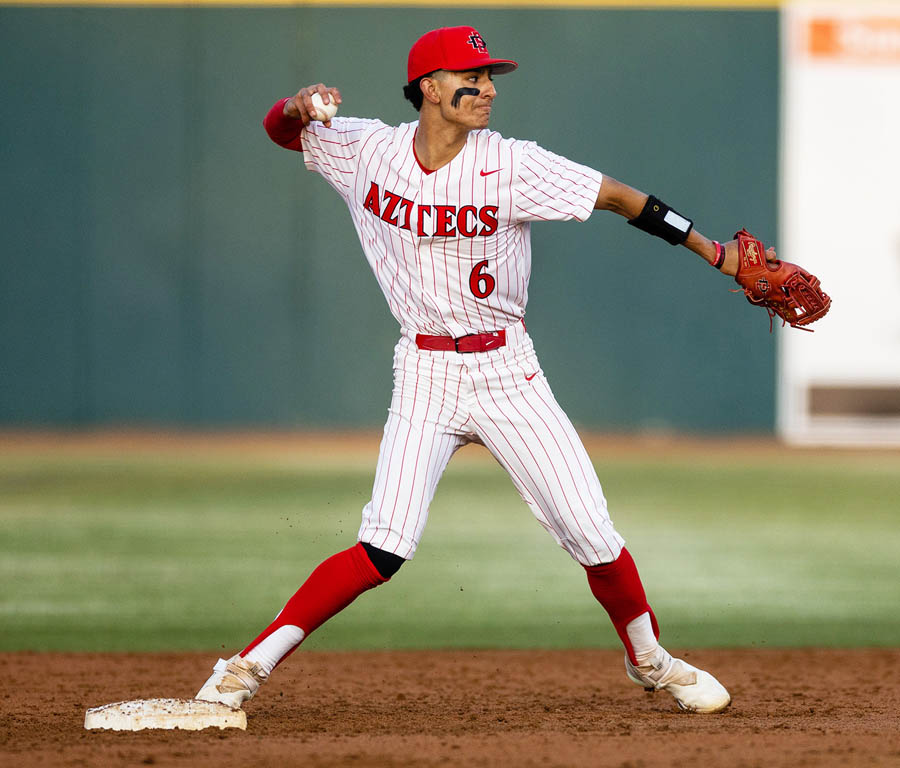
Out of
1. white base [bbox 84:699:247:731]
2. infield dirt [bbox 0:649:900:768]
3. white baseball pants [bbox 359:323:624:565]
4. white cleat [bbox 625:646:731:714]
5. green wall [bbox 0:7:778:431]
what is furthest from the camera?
green wall [bbox 0:7:778:431]

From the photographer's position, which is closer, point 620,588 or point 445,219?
point 445,219

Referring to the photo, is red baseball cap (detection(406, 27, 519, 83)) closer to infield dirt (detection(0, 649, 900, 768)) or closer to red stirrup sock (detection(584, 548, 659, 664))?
red stirrup sock (detection(584, 548, 659, 664))

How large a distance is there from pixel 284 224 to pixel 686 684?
10706 mm

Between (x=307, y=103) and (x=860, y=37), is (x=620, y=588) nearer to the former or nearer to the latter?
(x=307, y=103)

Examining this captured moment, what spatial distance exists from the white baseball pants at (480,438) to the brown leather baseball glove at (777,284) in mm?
659

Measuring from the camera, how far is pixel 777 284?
3900 millimetres

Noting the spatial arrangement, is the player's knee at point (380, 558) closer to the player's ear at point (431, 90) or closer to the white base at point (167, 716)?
the white base at point (167, 716)

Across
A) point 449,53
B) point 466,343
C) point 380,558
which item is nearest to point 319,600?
point 380,558

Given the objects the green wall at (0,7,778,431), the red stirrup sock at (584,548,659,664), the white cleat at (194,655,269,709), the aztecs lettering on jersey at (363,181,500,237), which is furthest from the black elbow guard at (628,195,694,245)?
the green wall at (0,7,778,431)

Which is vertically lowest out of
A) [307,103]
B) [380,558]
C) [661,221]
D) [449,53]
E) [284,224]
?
[380,558]

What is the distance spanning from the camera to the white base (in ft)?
11.9

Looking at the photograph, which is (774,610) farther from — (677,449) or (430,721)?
(677,449)

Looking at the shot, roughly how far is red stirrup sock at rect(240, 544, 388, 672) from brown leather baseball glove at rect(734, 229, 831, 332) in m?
1.30

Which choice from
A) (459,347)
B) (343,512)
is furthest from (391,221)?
(343,512)
